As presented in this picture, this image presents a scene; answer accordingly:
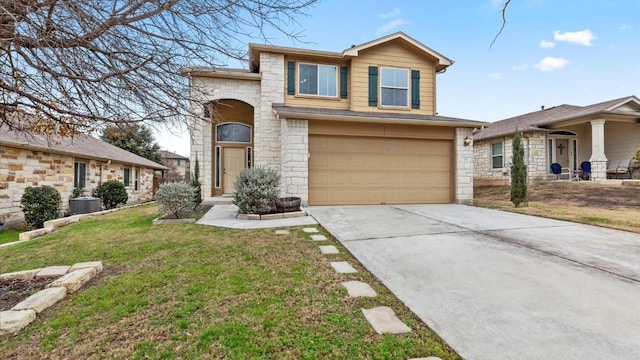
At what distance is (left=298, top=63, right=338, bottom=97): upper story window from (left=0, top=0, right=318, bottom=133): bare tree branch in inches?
307

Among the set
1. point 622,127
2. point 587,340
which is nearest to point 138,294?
point 587,340

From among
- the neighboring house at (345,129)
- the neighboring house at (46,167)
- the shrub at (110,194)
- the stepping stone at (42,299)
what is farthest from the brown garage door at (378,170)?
the shrub at (110,194)

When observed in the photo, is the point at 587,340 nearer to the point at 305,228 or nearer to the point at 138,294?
the point at 138,294

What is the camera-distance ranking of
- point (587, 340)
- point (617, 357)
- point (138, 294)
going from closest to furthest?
point (617, 357) → point (587, 340) → point (138, 294)

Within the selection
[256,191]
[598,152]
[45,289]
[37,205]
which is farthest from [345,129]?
[598,152]

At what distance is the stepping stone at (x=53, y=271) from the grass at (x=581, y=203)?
947 cm

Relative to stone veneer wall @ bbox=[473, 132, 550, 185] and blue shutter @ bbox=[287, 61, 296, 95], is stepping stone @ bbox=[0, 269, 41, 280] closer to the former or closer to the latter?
blue shutter @ bbox=[287, 61, 296, 95]

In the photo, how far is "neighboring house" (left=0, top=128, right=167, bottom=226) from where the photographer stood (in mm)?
8695

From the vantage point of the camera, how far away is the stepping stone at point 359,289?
9.20ft

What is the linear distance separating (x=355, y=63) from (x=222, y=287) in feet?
31.3

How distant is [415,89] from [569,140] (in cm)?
1062

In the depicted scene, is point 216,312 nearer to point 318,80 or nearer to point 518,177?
point 318,80

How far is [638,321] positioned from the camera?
2.25 m

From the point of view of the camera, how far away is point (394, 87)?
1084 centimetres
